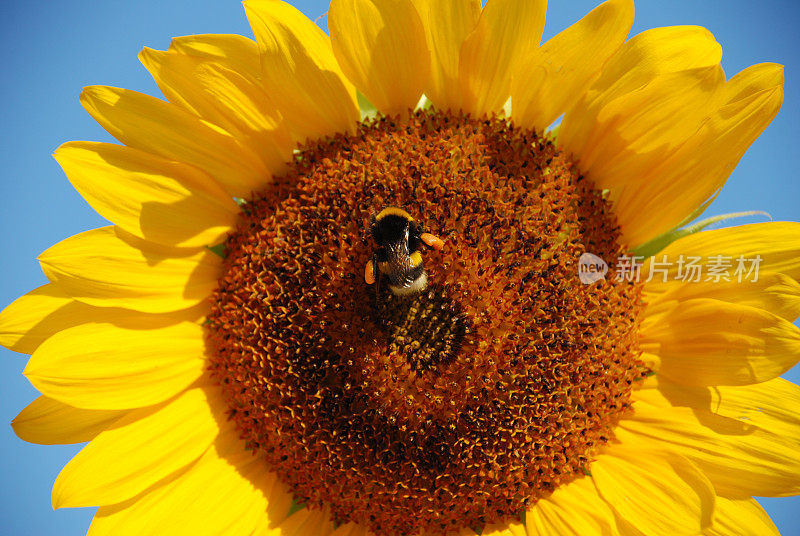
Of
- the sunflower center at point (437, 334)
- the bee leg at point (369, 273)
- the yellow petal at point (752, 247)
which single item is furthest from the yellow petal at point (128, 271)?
the yellow petal at point (752, 247)

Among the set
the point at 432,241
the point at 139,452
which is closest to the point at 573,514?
the point at 432,241

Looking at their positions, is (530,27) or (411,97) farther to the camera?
(411,97)

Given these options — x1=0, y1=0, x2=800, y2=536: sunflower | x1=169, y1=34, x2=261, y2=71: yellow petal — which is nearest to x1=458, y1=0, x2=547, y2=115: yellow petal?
x1=0, y1=0, x2=800, y2=536: sunflower

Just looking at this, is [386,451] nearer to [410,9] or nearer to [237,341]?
[237,341]

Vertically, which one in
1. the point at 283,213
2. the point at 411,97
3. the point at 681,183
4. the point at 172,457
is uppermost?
the point at 411,97

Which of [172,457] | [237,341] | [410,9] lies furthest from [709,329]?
[172,457]

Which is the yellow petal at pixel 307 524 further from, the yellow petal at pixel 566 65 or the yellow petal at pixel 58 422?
the yellow petal at pixel 566 65

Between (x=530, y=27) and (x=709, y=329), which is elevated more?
(x=530, y=27)
